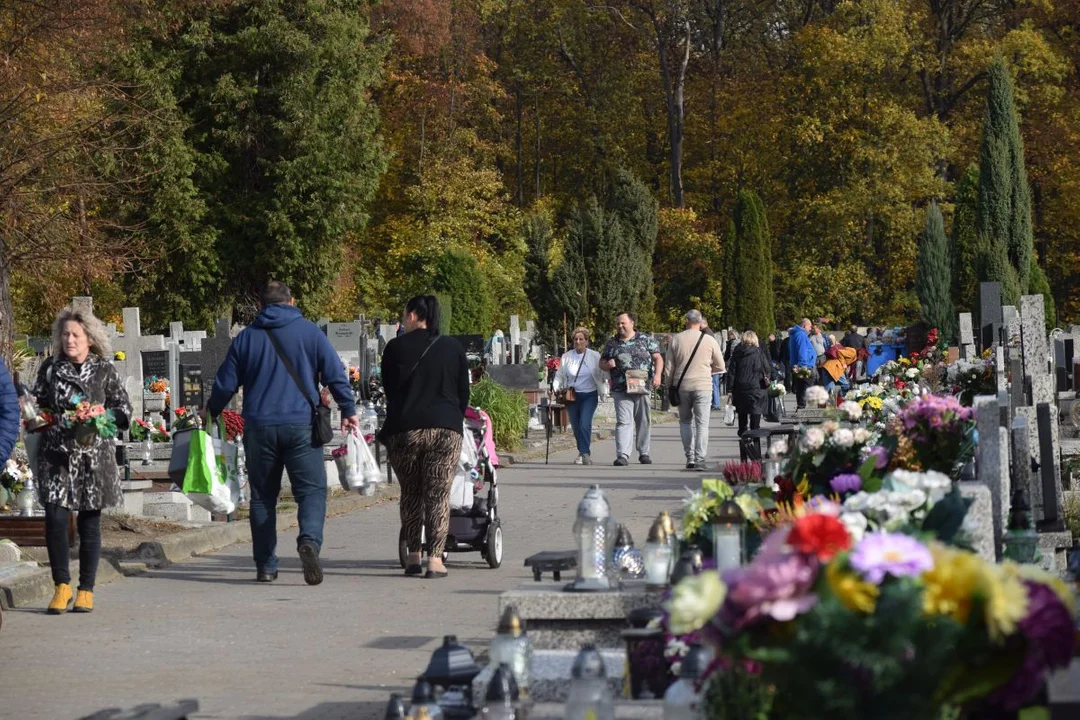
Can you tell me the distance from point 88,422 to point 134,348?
17.3 m

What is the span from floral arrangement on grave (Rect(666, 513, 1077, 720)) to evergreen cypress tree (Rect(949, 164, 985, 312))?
37.5 meters

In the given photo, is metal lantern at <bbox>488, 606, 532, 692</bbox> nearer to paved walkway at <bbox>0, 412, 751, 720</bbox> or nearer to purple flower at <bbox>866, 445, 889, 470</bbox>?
paved walkway at <bbox>0, 412, 751, 720</bbox>

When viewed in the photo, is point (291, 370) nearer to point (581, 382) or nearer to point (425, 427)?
point (425, 427)

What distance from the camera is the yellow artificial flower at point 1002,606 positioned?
13.8 ft

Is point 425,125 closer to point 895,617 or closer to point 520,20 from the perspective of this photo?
point 520,20

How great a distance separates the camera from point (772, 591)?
4.25 metres

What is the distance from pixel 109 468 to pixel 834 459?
16.2 ft

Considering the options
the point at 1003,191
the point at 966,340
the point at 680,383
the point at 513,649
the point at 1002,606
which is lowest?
the point at 513,649

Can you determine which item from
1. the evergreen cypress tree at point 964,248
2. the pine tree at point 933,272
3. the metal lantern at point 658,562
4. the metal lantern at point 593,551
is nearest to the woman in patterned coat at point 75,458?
the metal lantern at point 593,551

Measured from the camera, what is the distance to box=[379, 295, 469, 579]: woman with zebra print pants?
41.3 ft

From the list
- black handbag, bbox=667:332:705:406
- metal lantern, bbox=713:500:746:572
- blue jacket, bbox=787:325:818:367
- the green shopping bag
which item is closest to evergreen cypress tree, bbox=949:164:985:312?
blue jacket, bbox=787:325:818:367

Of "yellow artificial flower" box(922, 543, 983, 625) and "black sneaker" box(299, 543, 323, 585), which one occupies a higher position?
"yellow artificial flower" box(922, 543, 983, 625)

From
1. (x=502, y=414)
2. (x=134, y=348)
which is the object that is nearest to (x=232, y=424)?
(x=502, y=414)

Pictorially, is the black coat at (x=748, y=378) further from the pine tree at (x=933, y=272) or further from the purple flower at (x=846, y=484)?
the pine tree at (x=933, y=272)
